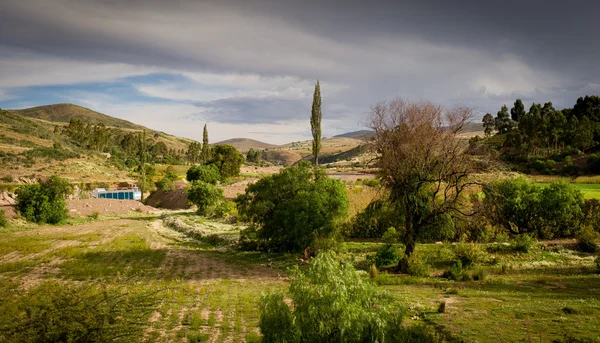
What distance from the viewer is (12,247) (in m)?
23.3

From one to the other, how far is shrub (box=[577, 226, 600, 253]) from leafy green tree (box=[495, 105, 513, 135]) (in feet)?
239

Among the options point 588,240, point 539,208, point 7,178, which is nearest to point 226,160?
point 7,178

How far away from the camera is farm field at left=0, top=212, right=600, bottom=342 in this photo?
993 centimetres

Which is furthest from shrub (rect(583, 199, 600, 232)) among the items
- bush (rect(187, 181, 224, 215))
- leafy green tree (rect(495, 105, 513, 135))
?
leafy green tree (rect(495, 105, 513, 135))

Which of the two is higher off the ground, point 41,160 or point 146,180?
point 41,160

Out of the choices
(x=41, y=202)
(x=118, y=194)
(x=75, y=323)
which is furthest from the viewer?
(x=118, y=194)

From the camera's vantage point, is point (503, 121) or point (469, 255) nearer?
point (469, 255)

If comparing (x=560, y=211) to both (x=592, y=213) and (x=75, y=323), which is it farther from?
(x=75, y=323)

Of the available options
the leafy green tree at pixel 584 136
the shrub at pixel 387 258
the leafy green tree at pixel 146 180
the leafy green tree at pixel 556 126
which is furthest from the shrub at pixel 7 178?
the leafy green tree at pixel 584 136

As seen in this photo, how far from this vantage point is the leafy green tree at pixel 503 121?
86375 mm

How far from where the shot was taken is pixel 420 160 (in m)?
16.6

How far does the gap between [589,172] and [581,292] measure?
47803 mm

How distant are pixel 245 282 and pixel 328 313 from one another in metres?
10.9

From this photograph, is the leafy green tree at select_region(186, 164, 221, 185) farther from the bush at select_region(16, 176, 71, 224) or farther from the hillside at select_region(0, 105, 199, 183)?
the bush at select_region(16, 176, 71, 224)
